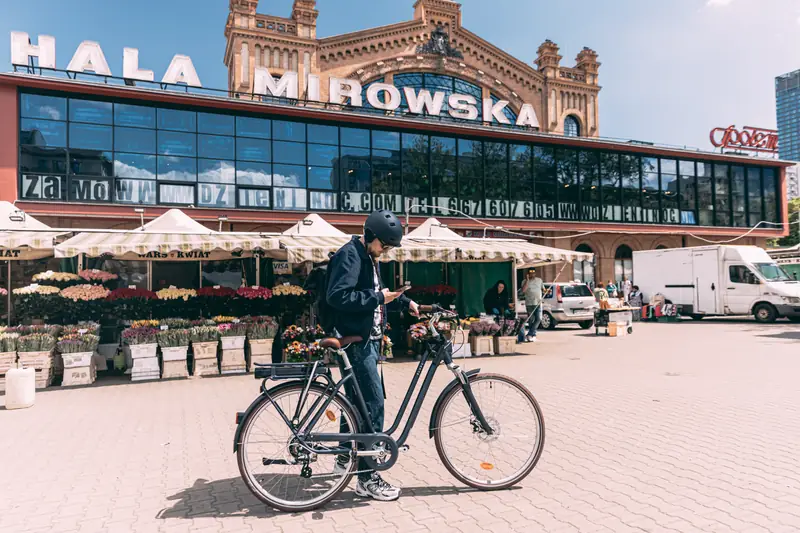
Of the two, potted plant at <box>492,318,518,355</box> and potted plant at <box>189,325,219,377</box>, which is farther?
potted plant at <box>492,318,518,355</box>

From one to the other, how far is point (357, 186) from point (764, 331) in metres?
15.4

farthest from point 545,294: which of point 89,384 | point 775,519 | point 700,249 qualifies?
point 775,519

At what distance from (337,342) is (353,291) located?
36cm

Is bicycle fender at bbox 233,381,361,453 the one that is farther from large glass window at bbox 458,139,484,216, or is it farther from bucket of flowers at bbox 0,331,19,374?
large glass window at bbox 458,139,484,216

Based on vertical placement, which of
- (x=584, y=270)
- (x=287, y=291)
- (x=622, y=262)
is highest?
(x=622, y=262)

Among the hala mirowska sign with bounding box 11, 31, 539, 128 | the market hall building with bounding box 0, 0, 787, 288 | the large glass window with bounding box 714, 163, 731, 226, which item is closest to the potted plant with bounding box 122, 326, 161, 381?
the market hall building with bounding box 0, 0, 787, 288

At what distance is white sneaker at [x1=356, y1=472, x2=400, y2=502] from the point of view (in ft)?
12.5

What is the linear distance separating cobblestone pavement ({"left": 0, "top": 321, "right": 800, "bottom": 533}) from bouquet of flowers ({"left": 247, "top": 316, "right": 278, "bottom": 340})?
5.05 ft

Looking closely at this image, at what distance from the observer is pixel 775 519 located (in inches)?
133

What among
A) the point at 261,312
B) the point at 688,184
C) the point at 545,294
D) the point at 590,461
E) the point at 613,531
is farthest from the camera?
the point at 688,184

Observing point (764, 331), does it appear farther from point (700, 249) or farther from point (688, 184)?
point (688, 184)

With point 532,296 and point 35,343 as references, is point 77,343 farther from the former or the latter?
point 532,296

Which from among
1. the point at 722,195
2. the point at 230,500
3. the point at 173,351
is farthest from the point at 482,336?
the point at 722,195

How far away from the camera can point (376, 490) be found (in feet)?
12.5
